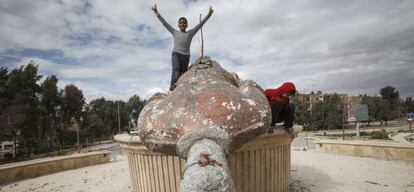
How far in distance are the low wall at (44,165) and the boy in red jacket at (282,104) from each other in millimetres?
7294

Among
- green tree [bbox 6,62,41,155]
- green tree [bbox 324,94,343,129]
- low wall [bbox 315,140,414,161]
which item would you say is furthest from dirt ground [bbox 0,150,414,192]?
green tree [bbox 324,94,343,129]

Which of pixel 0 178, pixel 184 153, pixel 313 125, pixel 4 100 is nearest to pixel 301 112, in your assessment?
pixel 313 125

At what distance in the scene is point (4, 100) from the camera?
78.3 ft

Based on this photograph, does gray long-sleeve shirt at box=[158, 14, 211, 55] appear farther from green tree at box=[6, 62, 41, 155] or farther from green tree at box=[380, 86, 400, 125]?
green tree at box=[380, 86, 400, 125]

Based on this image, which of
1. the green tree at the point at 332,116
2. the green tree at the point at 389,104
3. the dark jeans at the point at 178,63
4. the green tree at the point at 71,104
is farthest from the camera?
the green tree at the point at 389,104

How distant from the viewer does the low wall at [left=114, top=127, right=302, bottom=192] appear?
4.05 m

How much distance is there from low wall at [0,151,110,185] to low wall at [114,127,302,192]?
16.8ft

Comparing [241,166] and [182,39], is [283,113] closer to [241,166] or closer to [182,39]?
[241,166]

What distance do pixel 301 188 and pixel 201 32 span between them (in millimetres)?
3411

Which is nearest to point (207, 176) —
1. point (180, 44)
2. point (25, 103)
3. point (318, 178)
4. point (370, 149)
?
point (180, 44)

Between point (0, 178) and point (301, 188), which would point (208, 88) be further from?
point (0, 178)

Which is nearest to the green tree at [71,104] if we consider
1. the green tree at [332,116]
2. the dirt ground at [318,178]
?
the dirt ground at [318,178]

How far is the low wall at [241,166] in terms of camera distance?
13.3ft

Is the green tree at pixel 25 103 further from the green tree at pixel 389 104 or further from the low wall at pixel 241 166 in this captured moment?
the green tree at pixel 389 104
